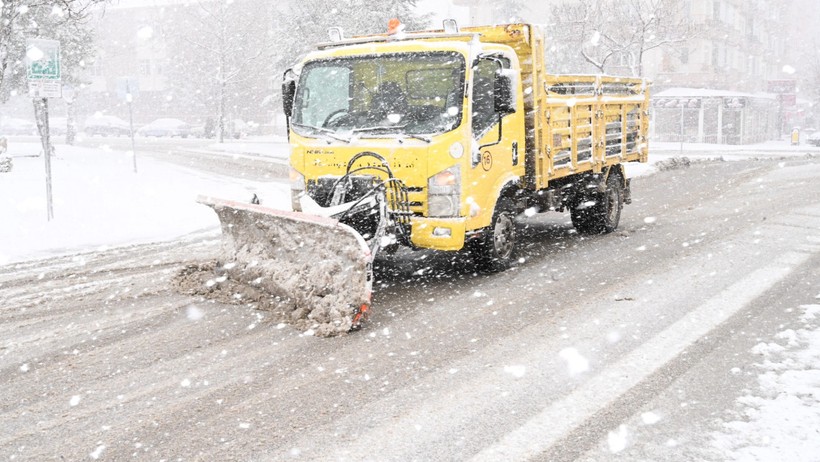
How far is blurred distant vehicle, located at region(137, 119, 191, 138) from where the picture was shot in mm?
56562

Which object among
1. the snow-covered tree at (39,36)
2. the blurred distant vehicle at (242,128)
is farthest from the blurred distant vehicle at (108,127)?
the snow-covered tree at (39,36)

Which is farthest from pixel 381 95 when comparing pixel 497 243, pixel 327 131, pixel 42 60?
pixel 42 60

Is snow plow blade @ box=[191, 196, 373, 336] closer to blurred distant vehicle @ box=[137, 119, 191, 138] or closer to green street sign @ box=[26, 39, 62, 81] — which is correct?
green street sign @ box=[26, 39, 62, 81]

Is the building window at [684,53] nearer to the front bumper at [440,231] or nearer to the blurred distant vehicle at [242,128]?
the blurred distant vehicle at [242,128]

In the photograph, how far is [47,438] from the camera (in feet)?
14.3

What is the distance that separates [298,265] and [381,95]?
86.5 inches

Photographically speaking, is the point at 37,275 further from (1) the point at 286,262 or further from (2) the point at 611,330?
(2) the point at 611,330

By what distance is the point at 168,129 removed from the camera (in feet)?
186

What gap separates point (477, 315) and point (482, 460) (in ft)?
9.15

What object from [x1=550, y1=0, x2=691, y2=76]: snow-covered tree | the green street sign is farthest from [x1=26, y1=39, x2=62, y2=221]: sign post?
[x1=550, y1=0, x2=691, y2=76]: snow-covered tree

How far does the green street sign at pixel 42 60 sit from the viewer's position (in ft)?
37.6

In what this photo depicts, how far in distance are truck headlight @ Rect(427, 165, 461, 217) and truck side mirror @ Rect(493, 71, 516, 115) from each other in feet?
2.76

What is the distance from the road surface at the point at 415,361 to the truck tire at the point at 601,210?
4.98 ft

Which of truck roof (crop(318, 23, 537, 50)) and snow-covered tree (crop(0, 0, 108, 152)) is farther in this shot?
snow-covered tree (crop(0, 0, 108, 152))
